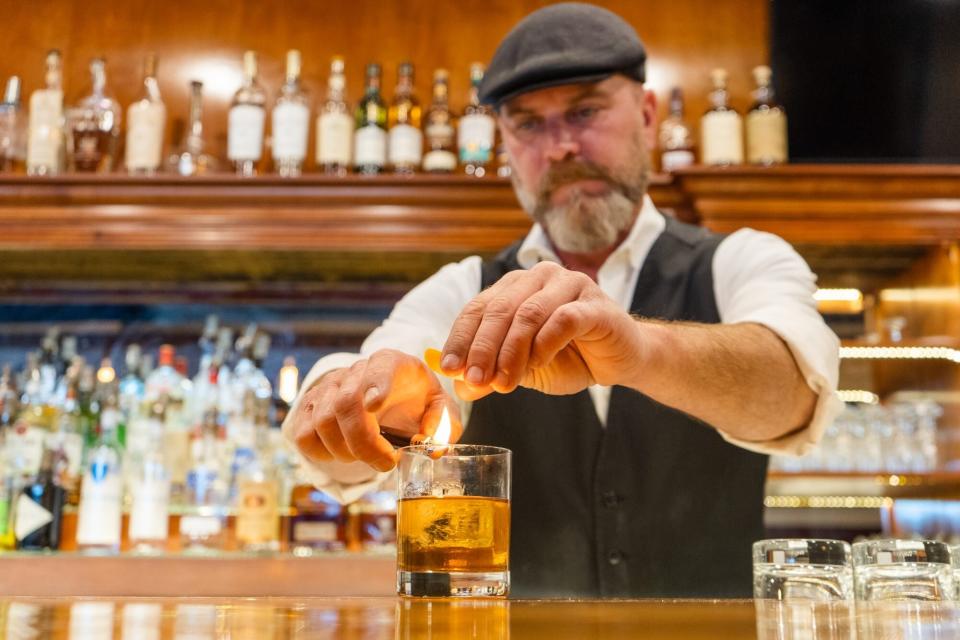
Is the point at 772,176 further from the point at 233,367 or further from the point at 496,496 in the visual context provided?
the point at 496,496

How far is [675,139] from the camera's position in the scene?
8.45 feet

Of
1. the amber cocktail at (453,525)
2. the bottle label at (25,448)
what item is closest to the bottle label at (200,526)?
the bottle label at (25,448)

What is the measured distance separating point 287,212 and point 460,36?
0.79 meters

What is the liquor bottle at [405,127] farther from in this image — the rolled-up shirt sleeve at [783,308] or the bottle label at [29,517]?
the bottle label at [29,517]

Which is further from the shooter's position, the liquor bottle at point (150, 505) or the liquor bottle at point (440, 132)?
the liquor bottle at point (440, 132)

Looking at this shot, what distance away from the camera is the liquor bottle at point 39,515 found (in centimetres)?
237

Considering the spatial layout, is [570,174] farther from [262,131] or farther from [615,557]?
[262,131]

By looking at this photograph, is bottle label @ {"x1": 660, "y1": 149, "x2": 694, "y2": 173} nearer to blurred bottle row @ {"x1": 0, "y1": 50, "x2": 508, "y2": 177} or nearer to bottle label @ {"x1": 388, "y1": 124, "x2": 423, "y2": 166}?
blurred bottle row @ {"x1": 0, "y1": 50, "x2": 508, "y2": 177}

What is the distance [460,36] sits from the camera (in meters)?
2.79

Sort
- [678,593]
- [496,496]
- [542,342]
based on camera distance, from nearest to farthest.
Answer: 1. [496,496]
2. [542,342]
3. [678,593]

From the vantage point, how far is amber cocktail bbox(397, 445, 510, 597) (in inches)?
27.7

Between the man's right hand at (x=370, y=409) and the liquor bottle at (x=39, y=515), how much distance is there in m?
1.52

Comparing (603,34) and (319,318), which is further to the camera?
(319,318)

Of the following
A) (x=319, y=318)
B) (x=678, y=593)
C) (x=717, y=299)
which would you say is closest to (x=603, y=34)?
(x=717, y=299)
